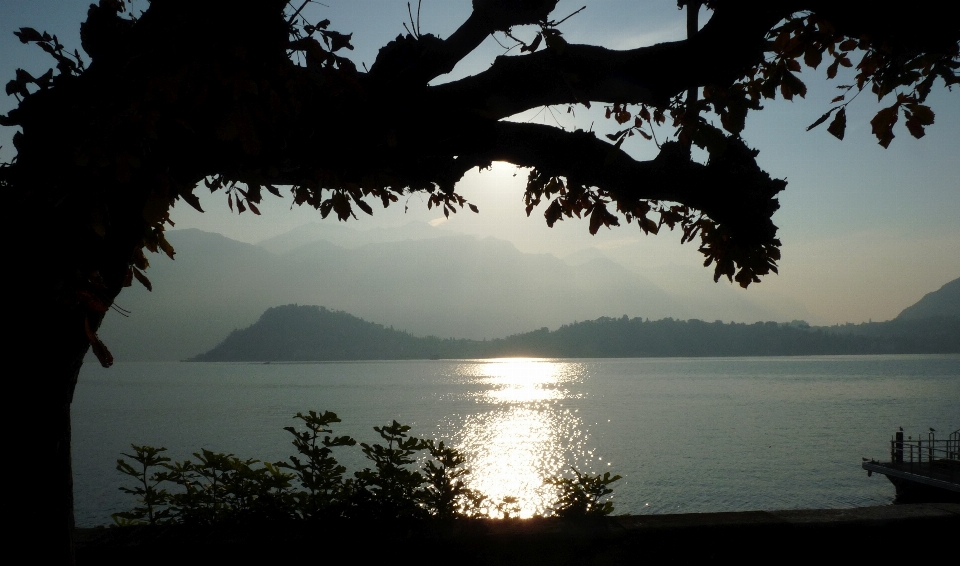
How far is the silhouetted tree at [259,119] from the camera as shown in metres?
2.39

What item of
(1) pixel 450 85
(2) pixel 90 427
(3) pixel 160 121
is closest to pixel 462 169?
(1) pixel 450 85

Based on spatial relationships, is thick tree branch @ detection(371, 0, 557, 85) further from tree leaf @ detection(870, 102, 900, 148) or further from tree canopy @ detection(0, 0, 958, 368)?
tree leaf @ detection(870, 102, 900, 148)

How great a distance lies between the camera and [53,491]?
8.34ft

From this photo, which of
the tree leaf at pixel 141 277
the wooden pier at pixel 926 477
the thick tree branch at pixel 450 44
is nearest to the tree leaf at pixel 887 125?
the thick tree branch at pixel 450 44

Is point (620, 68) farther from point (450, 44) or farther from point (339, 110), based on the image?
point (339, 110)

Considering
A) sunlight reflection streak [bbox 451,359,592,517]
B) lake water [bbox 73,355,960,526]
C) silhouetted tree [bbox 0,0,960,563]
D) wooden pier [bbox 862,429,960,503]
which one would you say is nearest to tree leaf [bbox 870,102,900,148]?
silhouetted tree [bbox 0,0,960,563]

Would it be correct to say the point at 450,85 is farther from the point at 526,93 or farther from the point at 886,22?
the point at 886,22

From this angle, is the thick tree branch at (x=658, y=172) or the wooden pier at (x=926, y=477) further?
the wooden pier at (x=926, y=477)

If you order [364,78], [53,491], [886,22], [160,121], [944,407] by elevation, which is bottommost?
[944,407]

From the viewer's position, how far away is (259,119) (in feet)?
8.31

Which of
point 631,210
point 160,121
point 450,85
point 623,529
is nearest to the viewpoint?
point 160,121

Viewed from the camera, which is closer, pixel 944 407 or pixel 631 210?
pixel 631 210

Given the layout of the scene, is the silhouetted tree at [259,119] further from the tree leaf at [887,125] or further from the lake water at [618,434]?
the lake water at [618,434]

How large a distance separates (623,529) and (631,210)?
2235 millimetres
